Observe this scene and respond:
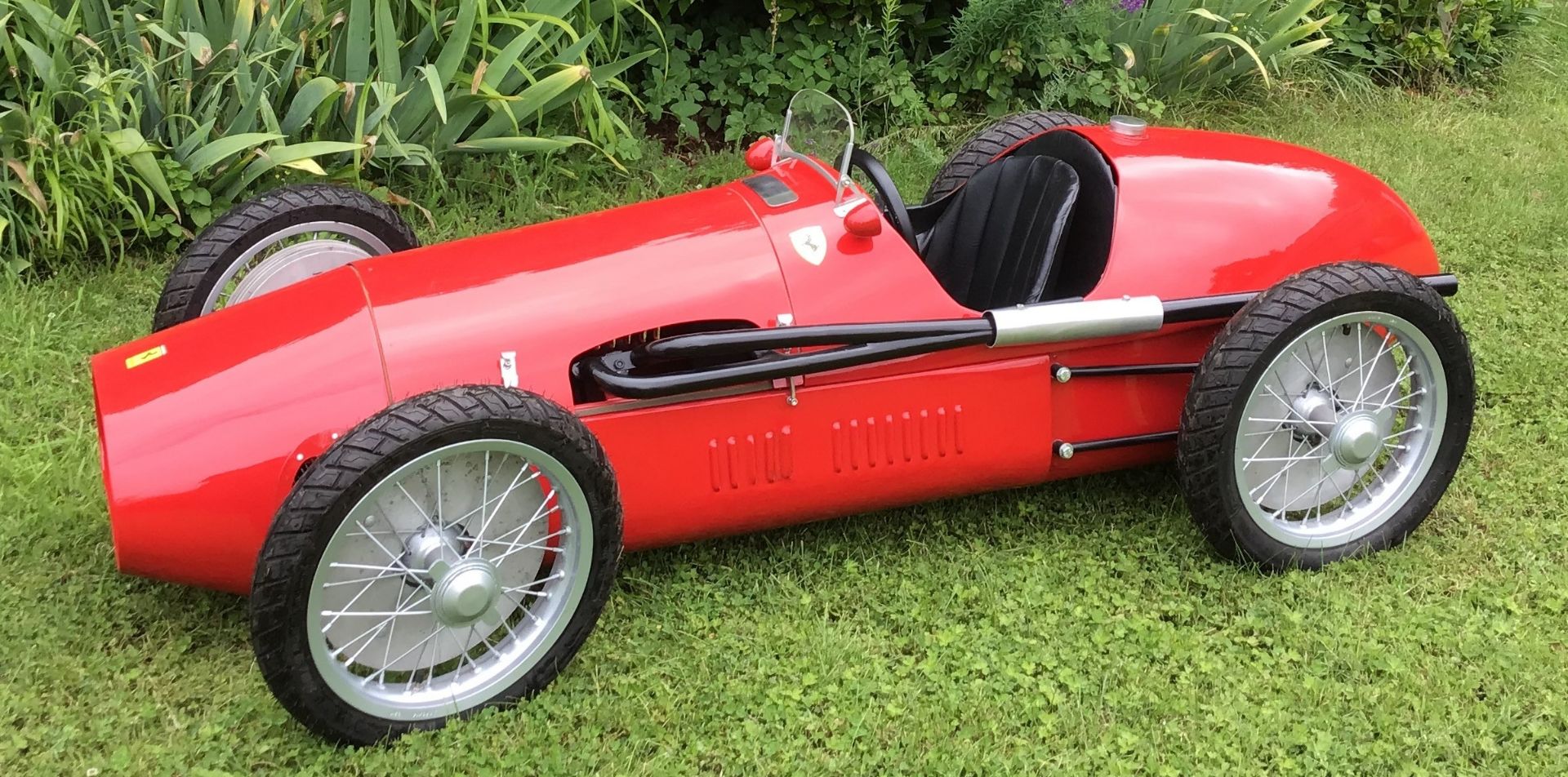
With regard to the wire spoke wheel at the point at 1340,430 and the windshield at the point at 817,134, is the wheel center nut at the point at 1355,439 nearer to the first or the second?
the wire spoke wheel at the point at 1340,430

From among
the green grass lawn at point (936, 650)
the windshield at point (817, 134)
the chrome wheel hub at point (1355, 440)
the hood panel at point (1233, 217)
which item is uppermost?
the windshield at point (817, 134)

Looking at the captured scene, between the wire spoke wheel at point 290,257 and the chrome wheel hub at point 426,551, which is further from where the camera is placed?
the wire spoke wheel at point 290,257

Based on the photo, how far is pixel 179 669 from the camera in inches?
108

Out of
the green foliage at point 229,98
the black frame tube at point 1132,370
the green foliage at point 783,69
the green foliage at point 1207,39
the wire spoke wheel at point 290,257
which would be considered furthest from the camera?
the green foliage at point 1207,39

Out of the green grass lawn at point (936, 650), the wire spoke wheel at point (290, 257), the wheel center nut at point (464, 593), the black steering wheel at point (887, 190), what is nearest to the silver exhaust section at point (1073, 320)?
the black steering wheel at point (887, 190)

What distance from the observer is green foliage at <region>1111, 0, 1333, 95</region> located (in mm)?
5621

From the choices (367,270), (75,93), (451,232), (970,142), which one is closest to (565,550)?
(367,270)

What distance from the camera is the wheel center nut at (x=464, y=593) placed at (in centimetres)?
253

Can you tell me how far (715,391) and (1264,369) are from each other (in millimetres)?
1293

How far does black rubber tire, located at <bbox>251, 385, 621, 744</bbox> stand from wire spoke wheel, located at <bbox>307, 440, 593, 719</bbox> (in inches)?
1.2

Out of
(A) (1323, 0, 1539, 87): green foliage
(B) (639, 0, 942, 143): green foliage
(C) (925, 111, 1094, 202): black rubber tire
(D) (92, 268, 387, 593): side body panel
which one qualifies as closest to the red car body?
(D) (92, 268, 387, 593): side body panel

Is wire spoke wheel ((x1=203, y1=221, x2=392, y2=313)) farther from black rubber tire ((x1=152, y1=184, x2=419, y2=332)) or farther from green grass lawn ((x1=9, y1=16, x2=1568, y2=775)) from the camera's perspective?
green grass lawn ((x1=9, y1=16, x2=1568, y2=775))

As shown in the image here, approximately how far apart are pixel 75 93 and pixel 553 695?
8.95 ft

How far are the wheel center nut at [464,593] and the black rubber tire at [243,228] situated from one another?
118 cm
